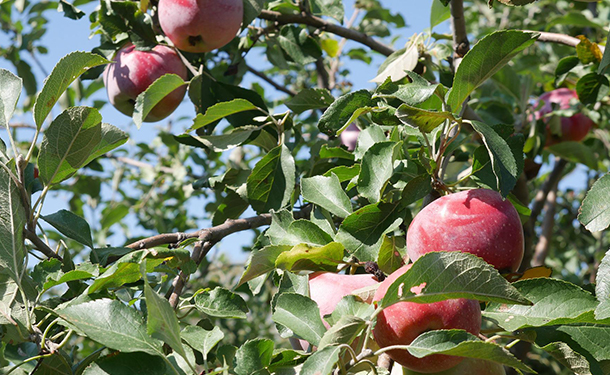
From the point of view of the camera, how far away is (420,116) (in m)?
0.88

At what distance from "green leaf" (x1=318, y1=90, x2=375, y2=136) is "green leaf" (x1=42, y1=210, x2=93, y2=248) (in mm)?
498

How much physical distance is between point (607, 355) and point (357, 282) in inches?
15.1

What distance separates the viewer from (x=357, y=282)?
38.8 inches

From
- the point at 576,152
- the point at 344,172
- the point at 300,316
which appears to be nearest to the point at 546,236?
the point at 576,152

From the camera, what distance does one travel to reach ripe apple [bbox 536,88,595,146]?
91.0 inches

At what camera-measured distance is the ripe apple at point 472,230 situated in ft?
2.98

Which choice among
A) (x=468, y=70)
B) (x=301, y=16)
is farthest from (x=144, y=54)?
(x=468, y=70)

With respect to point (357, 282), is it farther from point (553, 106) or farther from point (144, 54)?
point (553, 106)

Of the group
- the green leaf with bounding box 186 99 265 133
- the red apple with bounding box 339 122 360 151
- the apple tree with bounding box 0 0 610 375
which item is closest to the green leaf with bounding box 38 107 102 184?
the apple tree with bounding box 0 0 610 375

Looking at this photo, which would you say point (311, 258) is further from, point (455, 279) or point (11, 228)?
point (11, 228)

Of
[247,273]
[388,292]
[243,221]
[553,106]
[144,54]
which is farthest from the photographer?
[553,106]

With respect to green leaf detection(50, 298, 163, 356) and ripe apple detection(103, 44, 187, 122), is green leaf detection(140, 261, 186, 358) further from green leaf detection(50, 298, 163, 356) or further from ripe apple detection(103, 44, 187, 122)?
ripe apple detection(103, 44, 187, 122)

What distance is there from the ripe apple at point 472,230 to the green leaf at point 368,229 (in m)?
0.07

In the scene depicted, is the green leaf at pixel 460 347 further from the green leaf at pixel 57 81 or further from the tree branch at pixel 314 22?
the tree branch at pixel 314 22
